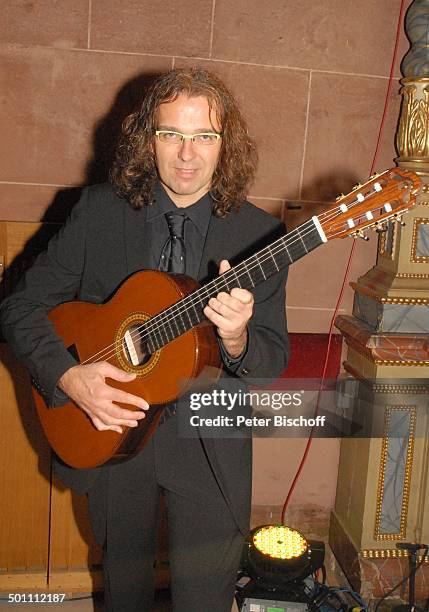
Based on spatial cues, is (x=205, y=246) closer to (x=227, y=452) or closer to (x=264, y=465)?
(x=227, y=452)

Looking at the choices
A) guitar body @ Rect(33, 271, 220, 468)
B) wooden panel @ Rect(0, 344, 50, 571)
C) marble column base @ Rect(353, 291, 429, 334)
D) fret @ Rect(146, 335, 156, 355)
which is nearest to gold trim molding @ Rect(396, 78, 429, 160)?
marble column base @ Rect(353, 291, 429, 334)

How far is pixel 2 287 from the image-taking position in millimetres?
2502

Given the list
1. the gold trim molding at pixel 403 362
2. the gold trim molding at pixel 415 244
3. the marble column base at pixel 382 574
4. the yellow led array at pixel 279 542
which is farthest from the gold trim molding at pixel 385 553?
the gold trim molding at pixel 415 244

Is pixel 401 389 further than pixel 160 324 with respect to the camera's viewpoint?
Yes

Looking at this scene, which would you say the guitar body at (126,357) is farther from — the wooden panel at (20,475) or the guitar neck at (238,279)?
the wooden panel at (20,475)

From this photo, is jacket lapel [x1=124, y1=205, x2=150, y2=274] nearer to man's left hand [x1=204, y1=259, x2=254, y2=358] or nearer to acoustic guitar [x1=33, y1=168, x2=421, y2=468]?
acoustic guitar [x1=33, y1=168, x2=421, y2=468]

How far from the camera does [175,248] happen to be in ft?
5.64

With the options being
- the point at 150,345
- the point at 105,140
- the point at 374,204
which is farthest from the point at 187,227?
the point at 105,140

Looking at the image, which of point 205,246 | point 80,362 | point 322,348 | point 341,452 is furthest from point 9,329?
point 341,452

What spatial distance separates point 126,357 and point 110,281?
0.23m

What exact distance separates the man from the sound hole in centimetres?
6

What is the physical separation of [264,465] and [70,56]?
192 centimetres

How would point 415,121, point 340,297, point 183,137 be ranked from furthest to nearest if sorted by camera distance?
1. point 340,297
2. point 415,121
3. point 183,137

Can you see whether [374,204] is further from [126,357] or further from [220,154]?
[126,357]
